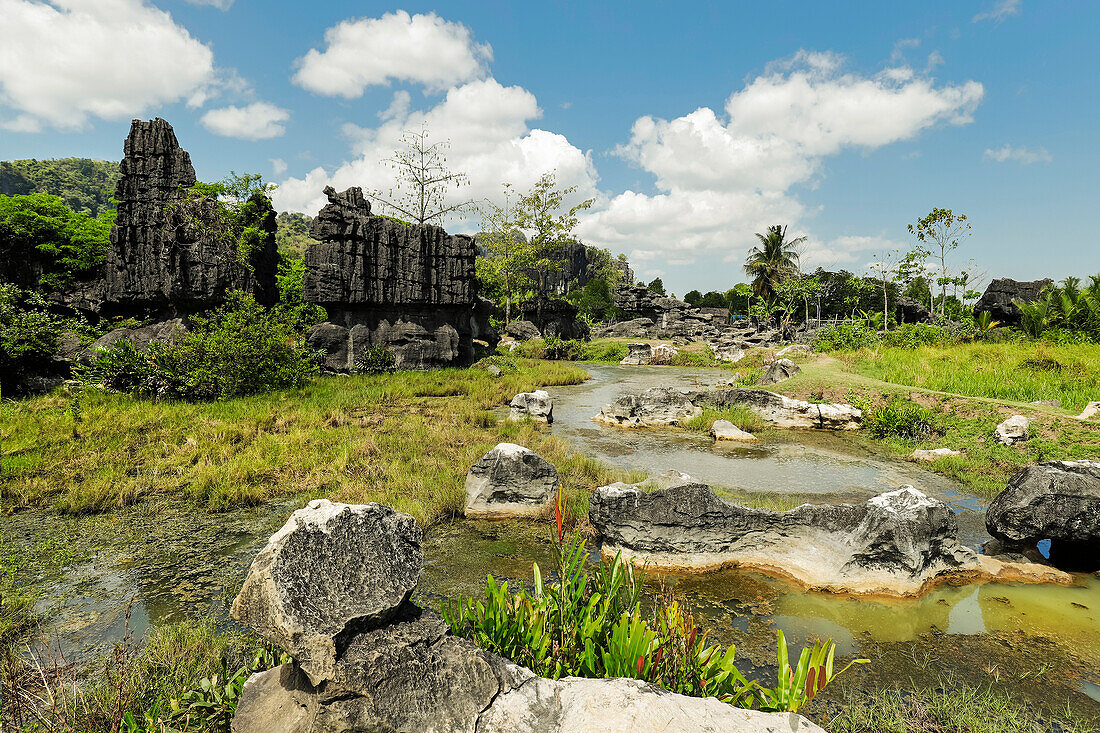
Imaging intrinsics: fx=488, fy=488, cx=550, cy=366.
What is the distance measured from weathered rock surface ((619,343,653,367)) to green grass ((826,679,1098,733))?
1290 inches

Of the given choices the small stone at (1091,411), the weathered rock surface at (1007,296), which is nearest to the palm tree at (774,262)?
the weathered rock surface at (1007,296)

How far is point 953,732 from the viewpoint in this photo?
311cm

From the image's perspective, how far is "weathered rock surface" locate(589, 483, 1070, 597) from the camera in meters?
5.27

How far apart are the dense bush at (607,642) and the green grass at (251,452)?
3692 mm

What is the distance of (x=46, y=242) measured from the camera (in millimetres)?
23500

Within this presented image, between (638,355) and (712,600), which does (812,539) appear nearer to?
(712,600)

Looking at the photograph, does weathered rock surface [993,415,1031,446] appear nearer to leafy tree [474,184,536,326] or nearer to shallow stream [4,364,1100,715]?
shallow stream [4,364,1100,715]

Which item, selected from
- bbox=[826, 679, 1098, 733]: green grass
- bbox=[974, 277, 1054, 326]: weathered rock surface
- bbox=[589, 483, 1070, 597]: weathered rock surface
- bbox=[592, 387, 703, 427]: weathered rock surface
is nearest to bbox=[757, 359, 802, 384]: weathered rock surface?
bbox=[592, 387, 703, 427]: weathered rock surface

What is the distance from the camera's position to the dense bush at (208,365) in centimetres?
1366

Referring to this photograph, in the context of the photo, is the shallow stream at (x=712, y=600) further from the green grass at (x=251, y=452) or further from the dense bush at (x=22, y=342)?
the dense bush at (x=22, y=342)

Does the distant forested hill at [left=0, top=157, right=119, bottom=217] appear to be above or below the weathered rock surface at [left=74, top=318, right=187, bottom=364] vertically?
above

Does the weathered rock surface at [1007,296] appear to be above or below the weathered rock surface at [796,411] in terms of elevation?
above

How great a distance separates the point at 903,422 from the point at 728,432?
4.30 meters

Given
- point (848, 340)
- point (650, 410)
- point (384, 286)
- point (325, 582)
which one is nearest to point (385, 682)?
point (325, 582)
